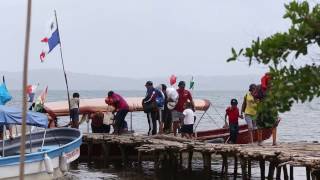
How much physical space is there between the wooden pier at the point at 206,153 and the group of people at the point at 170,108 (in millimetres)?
735

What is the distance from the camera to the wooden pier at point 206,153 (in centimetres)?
1321

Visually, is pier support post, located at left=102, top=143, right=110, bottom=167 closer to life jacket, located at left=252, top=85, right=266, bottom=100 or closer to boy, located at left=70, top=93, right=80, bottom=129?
boy, located at left=70, top=93, right=80, bottom=129

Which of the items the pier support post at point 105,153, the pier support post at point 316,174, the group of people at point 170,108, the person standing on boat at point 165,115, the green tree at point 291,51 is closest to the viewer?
the green tree at point 291,51

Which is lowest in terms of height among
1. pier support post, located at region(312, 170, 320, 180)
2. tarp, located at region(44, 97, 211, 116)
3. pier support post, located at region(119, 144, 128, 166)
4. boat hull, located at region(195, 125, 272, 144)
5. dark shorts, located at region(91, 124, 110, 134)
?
pier support post, located at region(119, 144, 128, 166)

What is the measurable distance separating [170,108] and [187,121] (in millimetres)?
815

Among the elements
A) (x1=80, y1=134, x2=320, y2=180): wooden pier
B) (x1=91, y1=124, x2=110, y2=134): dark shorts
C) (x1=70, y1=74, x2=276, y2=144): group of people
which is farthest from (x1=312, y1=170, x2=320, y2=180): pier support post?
(x1=91, y1=124, x2=110, y2=134): dark shorts

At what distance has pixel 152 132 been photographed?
20.8 metres

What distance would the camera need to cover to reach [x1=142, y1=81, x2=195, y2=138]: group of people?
18734mm

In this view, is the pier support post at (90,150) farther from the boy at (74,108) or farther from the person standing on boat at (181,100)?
the person standing on boat at (181,100)

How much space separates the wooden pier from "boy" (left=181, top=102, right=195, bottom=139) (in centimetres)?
60

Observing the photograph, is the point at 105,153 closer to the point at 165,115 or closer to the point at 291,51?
the point at 165,115

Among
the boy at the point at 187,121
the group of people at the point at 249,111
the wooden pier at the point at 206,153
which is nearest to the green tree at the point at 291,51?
the wooden pier at the point at 206,153

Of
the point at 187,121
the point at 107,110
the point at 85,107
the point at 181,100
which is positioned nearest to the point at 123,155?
the point at 107,110

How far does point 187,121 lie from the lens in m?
18.7
